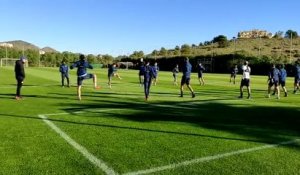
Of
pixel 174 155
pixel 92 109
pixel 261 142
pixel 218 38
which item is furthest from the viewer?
pixel 218 38

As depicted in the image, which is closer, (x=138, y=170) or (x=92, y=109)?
(x=138, y=170)

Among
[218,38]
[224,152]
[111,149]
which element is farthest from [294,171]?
[218,38]

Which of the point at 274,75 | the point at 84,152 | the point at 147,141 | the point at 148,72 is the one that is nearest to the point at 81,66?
the point at 148,72

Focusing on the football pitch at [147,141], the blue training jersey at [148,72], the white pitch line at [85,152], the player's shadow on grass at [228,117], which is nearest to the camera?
the white pitch line at [85,152]

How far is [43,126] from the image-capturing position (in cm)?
1124

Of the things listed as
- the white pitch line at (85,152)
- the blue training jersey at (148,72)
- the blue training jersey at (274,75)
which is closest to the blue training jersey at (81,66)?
the blue training jersey at (148,72)

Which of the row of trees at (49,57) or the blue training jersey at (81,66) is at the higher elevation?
the row of trees at (49,57)

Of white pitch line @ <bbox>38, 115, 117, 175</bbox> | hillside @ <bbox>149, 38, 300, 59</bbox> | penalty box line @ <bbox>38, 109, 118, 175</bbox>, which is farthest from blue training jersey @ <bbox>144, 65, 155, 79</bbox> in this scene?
hillside @ <bbox>149, 38, 300, 59</bbox>

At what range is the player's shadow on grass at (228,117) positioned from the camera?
1077cm

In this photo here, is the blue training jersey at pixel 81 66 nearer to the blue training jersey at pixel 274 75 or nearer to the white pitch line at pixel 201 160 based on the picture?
the blue training jersey at pixel 274 75

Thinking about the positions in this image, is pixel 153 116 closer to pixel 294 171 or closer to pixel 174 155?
pixel 174 155

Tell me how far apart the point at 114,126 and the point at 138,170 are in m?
4.42

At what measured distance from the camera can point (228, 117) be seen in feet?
44.2

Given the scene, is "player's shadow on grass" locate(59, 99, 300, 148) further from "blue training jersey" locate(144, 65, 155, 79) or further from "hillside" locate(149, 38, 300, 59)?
"hillside" locate(149, 38, 300, 59)
